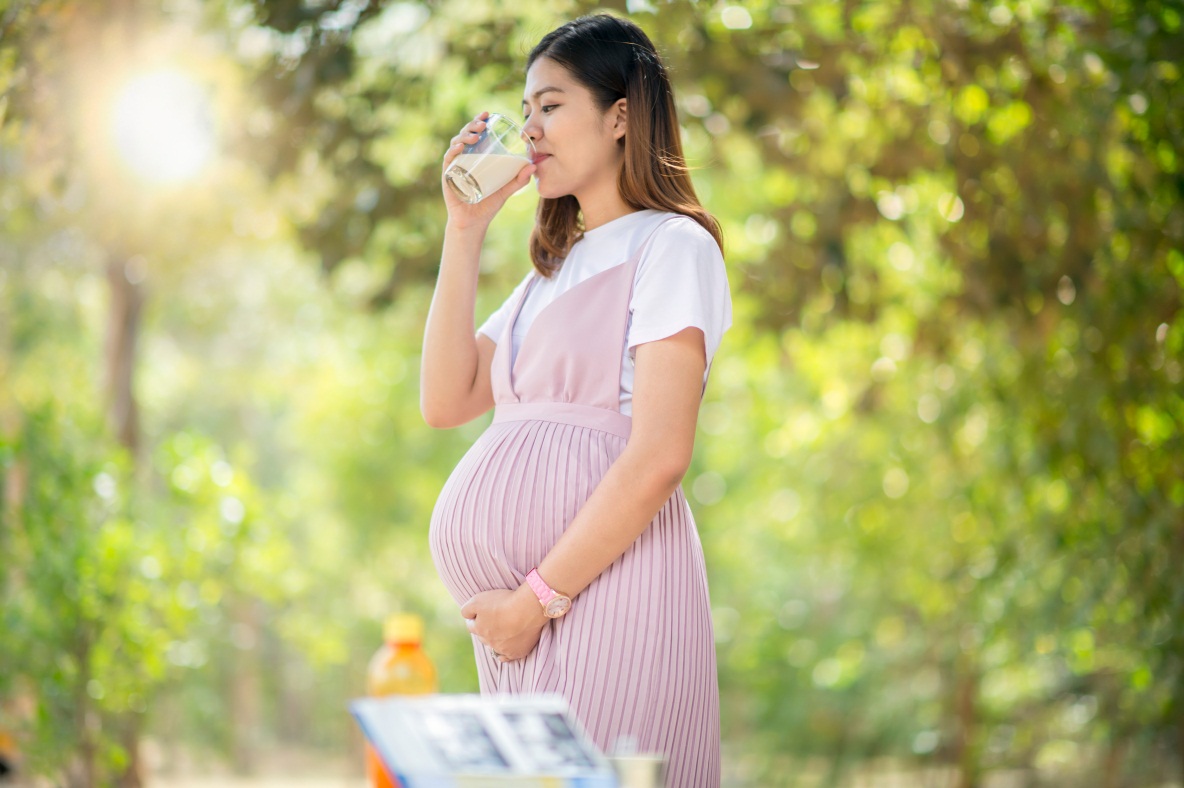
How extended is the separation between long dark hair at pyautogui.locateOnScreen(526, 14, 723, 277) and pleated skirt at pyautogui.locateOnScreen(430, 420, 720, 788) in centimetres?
39

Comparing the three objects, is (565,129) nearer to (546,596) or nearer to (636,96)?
(636,96)

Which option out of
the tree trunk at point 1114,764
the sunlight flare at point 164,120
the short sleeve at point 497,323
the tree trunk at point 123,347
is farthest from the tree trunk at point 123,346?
the tree trunk at point 1114,764

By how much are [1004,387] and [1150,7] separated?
85.8 inches

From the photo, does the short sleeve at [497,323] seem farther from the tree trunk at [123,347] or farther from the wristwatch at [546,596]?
the tree trunk at [123,347]

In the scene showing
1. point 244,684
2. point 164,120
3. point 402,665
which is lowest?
point 244,684

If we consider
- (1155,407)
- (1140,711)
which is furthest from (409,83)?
(1140,711)

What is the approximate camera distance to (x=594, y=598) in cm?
149

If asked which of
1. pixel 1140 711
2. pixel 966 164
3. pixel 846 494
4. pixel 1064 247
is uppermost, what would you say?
pixel 966 164

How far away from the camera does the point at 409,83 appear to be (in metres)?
3.64

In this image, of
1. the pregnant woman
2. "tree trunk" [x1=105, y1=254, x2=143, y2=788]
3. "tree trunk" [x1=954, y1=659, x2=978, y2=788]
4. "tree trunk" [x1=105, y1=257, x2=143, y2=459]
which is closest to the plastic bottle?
the pregnant woman

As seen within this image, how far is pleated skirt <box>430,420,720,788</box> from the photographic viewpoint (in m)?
1.49

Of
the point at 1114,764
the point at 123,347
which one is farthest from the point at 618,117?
the point at 123,347

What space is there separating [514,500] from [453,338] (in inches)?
14.6

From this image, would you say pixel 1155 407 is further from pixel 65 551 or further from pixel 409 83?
pixel 65 551
